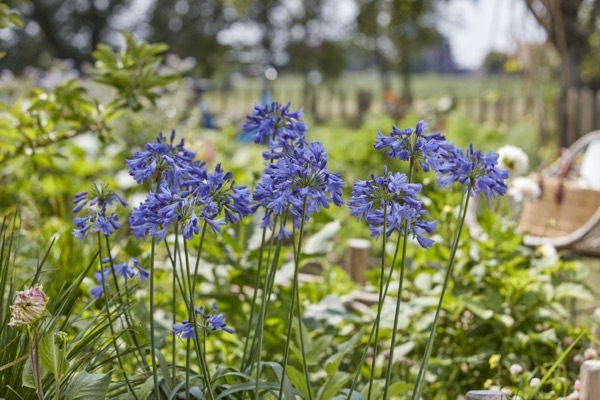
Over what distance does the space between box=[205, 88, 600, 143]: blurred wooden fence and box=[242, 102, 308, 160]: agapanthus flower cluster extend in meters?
0.08

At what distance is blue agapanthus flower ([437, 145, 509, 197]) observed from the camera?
1.46 metres

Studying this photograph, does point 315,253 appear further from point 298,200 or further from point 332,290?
point 298,200

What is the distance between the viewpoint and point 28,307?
1.22m

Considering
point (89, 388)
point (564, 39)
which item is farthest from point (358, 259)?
point (564, 39)

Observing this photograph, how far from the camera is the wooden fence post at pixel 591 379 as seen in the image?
6.26 ft

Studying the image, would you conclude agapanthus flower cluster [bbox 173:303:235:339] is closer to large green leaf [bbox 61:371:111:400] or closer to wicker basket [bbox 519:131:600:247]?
large green leaf [bbox 61:371:111:400]

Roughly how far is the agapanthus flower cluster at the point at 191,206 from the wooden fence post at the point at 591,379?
3.03 ft

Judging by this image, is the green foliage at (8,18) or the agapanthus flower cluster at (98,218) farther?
the green foliage at (8,18)

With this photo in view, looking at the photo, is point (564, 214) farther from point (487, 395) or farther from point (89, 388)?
point (89, 388)

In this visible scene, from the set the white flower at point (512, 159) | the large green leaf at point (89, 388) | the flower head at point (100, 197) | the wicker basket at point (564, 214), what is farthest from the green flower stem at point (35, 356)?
the wicker basket at point (564, 214)

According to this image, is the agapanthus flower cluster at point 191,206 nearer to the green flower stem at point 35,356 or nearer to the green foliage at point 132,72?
the green flower stem at point 35,356

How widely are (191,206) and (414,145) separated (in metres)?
0.40

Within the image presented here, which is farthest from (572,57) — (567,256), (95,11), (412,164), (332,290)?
(95,11)

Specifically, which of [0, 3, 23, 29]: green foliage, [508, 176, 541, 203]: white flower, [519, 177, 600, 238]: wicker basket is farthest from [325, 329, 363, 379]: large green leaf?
[519, 177, 600, 238]: wicker basket
